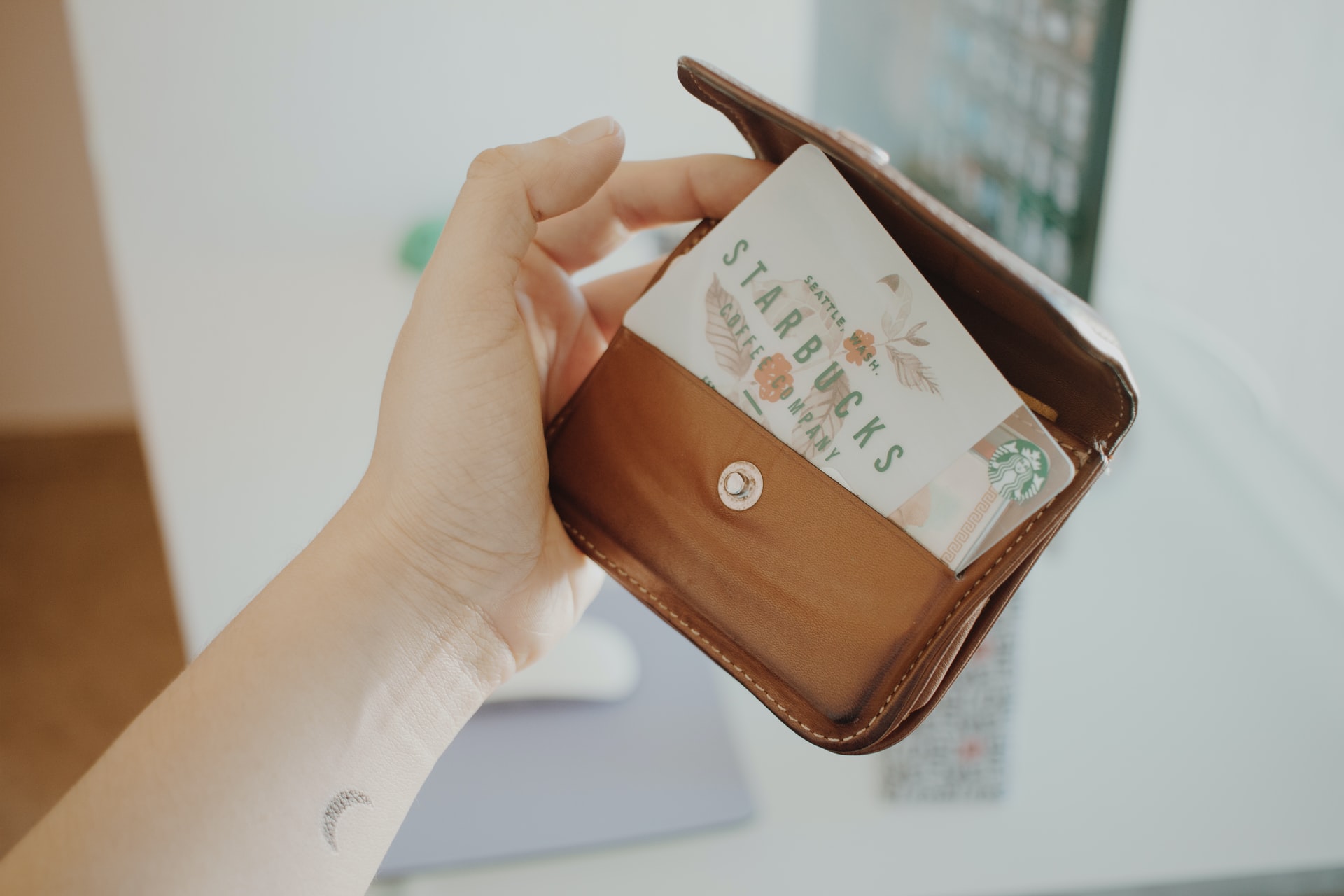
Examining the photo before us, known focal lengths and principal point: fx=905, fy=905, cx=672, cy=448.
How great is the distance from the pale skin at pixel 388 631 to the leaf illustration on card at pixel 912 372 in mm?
205

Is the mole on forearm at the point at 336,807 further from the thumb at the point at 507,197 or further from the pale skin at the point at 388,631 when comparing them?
the thumb at the point at 507,197

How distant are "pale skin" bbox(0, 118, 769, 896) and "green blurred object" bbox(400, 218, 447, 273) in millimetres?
356

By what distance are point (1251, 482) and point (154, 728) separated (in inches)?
53.2

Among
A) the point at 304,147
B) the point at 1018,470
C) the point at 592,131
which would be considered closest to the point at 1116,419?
the point at 1018,470

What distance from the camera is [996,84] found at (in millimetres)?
1004

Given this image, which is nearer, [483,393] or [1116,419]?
[1116,419]

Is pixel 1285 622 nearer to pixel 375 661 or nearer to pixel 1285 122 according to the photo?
pixel 1285 122

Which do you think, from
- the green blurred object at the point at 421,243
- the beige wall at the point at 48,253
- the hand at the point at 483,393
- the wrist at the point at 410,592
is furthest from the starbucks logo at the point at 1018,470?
the beige wall at the point at 48,253

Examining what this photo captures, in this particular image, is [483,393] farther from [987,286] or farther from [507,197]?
[987,286]

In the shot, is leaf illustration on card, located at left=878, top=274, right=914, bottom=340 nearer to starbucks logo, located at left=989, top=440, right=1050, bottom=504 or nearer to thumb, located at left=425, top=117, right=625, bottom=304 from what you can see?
starbucks logo, located at left=989, top=440, right=1050, bottom=504

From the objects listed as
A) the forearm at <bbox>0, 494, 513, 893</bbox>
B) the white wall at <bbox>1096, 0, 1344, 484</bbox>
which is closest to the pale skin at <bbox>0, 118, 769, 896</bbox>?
the forearm at <bbox>0, 494, 513, 893</bbox>

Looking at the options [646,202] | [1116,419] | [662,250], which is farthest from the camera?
[662,250]

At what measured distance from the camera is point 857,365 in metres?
0.62

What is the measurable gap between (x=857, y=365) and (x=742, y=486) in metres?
0.12
